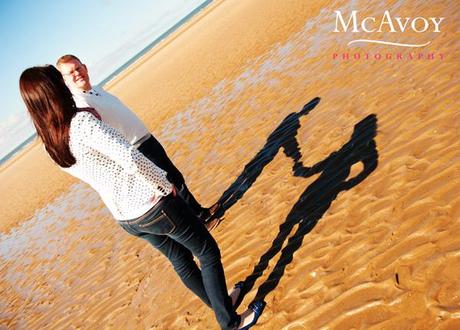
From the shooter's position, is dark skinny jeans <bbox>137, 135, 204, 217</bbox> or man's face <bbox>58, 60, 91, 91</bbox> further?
dark skinny jeans <bbox>137, 135, 204, 217</bbox>

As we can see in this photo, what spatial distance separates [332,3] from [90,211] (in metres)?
12.3

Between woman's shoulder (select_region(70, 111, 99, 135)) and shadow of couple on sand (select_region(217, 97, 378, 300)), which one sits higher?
woman's shoulder (select_region(70, 111, 99, 135))

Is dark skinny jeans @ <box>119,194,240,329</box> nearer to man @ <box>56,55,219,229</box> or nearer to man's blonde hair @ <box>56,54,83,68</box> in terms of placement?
man @ <box>56,55,219,229</box>

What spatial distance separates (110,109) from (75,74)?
56cm

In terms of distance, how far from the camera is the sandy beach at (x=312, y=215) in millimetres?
3168

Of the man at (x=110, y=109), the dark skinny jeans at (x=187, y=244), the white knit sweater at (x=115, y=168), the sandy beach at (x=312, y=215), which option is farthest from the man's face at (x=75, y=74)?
the sandy beach at (x=312, y=215)

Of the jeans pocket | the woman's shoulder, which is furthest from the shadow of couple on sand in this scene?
the woman's shoulder

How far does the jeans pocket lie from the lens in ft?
8.98

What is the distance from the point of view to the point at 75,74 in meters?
3.55

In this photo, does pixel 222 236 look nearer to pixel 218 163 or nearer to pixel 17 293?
pixel 218 163

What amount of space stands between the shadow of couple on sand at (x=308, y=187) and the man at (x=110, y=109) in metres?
1.17

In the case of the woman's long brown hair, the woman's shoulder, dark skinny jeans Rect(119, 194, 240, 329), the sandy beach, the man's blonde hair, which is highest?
the man's blonde hair

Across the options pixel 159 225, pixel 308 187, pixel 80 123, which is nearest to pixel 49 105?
pixel 80 123

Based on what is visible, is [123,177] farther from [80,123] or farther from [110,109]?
[110,109]
